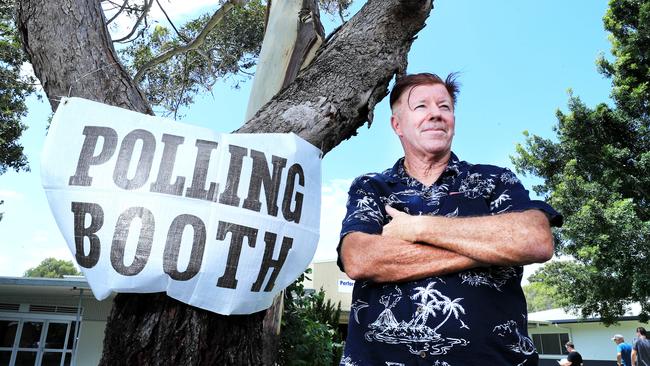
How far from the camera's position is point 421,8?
2.97m

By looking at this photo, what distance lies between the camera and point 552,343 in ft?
83.9

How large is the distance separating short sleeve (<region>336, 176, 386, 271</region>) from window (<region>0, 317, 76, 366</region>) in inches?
639

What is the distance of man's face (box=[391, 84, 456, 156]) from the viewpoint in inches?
71.5

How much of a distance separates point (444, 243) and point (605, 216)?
517 inches

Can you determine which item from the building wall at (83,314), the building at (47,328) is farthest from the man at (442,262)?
the building wall at (83,314)

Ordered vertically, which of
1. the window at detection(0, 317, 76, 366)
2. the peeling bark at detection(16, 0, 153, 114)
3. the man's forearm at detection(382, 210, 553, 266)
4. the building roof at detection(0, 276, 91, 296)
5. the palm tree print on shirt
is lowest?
the window at detection(0, 317, 76, 366)

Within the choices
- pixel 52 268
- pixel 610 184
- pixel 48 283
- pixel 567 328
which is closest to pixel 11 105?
pixel 48 283

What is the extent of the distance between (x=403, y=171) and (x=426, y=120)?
212 mm

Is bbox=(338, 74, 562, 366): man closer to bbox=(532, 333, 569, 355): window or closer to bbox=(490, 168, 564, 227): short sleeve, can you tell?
bbox=(490, 168, 564, 227): short sleeve

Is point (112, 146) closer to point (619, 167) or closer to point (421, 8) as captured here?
point (421, 8)

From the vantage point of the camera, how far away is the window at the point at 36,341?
15.0 meters

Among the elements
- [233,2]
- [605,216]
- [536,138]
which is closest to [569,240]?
[605,216]

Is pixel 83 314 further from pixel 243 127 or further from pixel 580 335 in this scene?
pixel 580 335

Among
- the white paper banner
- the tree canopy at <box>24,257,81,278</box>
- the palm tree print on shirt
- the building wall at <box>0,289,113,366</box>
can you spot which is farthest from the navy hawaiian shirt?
the tree canopy at <box>24,257,81,278</box>
